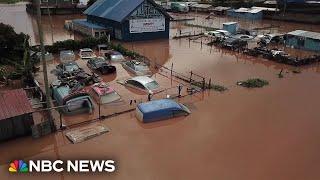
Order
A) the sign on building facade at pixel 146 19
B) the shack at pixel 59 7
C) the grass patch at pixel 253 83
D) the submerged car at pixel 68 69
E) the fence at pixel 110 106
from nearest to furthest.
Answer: the fence at pixel 110 106 < the grass patch at pixel 253 83 < the submerged car at pixel 68 69 < the sign on building facade at pixel 146 19 < the shack at pixel 59 7

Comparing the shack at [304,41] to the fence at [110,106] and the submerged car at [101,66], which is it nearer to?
the fence at [110,106]

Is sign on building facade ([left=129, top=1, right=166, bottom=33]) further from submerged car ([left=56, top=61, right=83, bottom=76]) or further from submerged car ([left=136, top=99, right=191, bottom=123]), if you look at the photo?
submerged car ([left=136, top=99, right=191, bottom=123])

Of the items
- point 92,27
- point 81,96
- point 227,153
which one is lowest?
point 227,153

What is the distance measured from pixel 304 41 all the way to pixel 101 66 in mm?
24288

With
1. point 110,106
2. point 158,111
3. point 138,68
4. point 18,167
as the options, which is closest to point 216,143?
point 158,111

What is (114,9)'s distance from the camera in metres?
44.8

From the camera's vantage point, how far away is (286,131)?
1858 cm

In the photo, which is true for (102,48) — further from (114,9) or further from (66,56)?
(114,9)

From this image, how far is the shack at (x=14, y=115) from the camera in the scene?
54.4 feet

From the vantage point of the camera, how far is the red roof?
54.2 feet

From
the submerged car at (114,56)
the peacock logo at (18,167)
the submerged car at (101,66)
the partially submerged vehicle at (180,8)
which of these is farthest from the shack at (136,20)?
the partially submerged vehicle at (180,8)

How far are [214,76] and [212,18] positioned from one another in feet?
136

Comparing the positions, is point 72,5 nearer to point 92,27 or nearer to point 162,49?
point 92,27

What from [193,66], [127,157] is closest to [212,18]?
[193,66]
